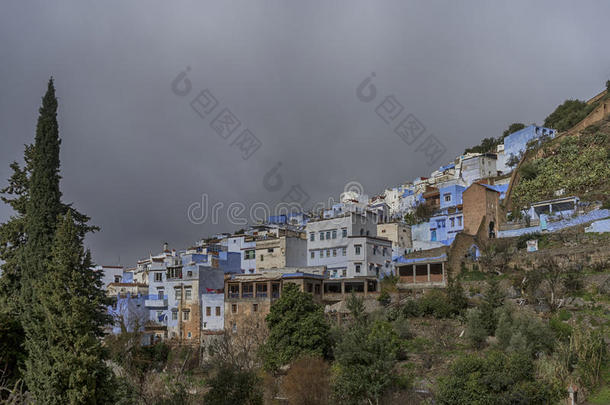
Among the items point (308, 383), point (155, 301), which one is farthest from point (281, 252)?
point (308, 383)

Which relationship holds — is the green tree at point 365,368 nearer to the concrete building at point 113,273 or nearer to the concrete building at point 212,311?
the concrete building at point 212,311

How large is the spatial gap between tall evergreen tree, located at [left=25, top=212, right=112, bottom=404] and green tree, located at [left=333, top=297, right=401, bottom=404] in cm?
1188

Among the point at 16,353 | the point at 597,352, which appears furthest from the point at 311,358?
the point at 16,353

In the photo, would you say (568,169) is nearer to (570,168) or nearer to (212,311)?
(570,168)

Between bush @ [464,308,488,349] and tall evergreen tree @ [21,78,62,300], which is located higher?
tall evergreen tree @ [21,78,62,300]

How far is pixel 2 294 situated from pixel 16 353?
227 inches

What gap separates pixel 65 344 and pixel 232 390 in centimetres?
830

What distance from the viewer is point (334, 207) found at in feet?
208

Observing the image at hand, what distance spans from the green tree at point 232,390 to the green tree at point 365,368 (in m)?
4.38

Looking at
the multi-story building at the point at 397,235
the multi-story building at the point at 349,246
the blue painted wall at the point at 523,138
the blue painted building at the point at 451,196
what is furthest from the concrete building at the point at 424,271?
the blue painted wall at the point at 523,138

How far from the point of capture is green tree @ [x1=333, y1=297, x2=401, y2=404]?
23.8 meters

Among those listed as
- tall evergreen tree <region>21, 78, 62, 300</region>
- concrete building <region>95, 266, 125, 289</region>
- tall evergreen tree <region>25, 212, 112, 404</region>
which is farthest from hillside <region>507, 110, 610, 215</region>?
tall evergreen tree <region>25, 212, 112, 404</region>

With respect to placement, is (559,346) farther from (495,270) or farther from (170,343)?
(170,343)

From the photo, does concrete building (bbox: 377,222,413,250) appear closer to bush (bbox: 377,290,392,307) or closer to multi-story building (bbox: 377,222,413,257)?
multi-story building (bbox: 377,222,413,257)
